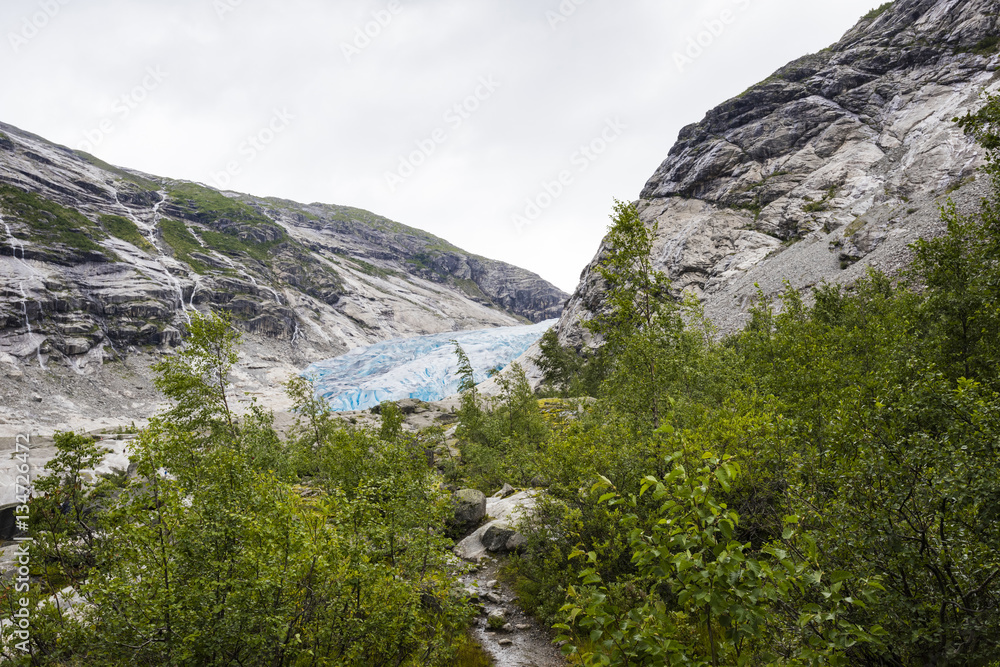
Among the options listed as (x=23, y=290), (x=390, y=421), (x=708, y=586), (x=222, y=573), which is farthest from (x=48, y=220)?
(x=708, y=586)

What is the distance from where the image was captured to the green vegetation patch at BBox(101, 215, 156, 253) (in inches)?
4510

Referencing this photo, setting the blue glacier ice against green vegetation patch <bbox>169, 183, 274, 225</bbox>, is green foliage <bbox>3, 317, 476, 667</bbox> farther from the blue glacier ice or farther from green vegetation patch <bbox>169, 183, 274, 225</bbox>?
green vegetation patch <bbox>169, 183, 274, 225</bbox>

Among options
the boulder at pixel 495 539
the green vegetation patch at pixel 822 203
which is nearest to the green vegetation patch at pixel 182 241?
the boulder at pixel 495 539

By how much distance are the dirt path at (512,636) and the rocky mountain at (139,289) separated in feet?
254

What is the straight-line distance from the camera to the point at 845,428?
6.33 m

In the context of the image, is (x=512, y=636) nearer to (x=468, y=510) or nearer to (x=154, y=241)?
(x=468, y=510)

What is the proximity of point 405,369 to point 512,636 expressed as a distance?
87.2 metres

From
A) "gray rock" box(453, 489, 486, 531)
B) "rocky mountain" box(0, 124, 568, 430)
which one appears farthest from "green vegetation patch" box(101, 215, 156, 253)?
"gray rock" box(453, 489, 486, 531)

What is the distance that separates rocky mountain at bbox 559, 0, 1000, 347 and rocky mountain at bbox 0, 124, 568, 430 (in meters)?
76.6

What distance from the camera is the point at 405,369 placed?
96.6m

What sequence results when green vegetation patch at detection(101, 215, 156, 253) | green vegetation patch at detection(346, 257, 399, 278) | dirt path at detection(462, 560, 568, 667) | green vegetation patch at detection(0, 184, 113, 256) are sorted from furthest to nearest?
green vegetation patch at detection(346, 257, 399, 278), green vegetation patch at detection(101, 215, 156, 253), green vegetation patch at detection(0, 184, 113, 256), dirt path at detection(462, 560, 568, 667)

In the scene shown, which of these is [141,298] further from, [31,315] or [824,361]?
[824,361]

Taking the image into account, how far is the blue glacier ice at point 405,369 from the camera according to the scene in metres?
87.0

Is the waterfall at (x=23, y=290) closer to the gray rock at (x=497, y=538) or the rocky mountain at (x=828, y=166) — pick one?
the gray rock at (x=497, y=538)
